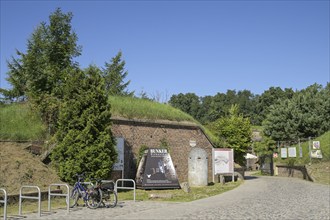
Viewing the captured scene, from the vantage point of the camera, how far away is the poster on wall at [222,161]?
26453mm

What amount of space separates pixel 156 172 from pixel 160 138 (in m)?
3.84

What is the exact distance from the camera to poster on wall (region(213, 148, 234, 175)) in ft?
86.8

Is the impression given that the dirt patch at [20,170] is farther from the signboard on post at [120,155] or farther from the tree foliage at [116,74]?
the tree foliage at [116,74]

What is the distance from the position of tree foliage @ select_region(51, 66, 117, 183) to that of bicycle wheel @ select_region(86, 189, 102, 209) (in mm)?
3941

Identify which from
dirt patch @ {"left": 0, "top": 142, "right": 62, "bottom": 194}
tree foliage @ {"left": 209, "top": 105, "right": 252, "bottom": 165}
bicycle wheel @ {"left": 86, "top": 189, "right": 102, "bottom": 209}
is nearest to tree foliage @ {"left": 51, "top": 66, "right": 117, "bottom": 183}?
dirt patch @ {"left": 0, "top": 142, "right": 62, "bottom": 194}

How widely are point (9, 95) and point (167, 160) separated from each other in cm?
1754

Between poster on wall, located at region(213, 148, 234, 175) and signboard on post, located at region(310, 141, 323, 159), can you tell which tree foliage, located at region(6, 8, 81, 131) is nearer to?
poster on wall, located at region(213, 148, 234, 175)

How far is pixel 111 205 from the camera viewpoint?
47.0ft

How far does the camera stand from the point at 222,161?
26734 millimetres

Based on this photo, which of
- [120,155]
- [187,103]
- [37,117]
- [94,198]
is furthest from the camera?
[187,103]

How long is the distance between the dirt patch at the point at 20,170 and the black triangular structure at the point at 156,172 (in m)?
4.79

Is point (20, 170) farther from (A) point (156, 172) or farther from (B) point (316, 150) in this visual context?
(B) point (316, 150)

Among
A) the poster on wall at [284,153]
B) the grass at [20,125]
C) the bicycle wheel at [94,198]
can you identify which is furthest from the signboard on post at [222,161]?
the bicycle wheel at [94,198]

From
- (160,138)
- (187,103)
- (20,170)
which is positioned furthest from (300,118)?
(187,103)
